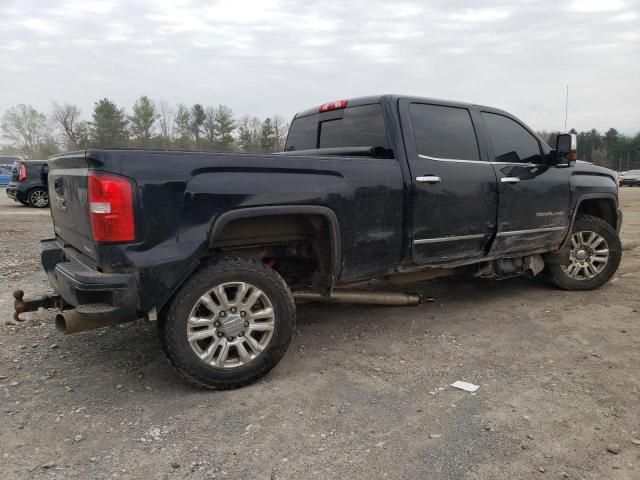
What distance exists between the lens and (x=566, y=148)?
16.3 feet

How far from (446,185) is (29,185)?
48.6 feet

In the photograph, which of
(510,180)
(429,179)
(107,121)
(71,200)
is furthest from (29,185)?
(107,121)

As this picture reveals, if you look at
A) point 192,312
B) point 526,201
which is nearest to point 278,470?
point 192,312

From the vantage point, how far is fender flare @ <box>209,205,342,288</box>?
310 centimetres

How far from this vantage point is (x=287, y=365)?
145 inches

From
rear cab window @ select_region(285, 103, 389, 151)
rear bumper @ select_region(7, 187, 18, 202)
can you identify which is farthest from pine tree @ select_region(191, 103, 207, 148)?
rear cab window @ select_region(285, 103, 389, 151)

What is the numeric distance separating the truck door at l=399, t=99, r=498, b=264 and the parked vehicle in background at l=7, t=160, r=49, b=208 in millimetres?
13843

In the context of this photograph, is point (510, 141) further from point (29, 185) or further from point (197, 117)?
point (197, 117)

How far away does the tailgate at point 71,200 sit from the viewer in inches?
118

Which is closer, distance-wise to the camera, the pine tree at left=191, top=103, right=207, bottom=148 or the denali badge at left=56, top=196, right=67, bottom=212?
the denali badge at left=56, top=196, right=67, bottom=212

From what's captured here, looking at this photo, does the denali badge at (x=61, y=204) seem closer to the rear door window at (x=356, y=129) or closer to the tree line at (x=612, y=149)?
the rear door window at (x=356, y=129)

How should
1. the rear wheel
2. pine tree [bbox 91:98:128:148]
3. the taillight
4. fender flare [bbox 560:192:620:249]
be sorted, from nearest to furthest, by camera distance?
1. the taillight
2. fender flare [bbox 560:192:620:249]
3. the rear wheel
4. pine tree [bbox 91:98:128:148]

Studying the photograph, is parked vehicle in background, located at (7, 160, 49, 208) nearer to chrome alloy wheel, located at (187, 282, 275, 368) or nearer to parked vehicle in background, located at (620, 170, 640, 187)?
chrome alloy wheel, located at (187, 282, 275, 368)

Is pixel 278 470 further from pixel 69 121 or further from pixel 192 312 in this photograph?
pixel 69 121
